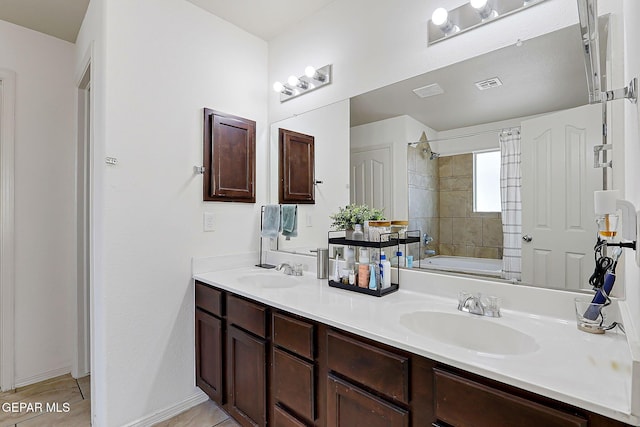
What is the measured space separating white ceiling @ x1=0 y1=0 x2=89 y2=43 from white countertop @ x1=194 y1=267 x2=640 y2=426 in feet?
7.19

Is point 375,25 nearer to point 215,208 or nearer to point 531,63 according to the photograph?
point 531,63

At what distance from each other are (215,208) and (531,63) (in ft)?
6.18

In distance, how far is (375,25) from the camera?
1.80 meters

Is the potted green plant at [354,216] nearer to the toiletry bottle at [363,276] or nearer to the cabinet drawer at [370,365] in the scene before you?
the toiletry bottle at [363,276]

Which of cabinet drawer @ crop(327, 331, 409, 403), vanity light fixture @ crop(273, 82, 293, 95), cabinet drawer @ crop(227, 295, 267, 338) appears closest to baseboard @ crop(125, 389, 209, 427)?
cabinet drawer @ crop(227, 295, 267, 338)

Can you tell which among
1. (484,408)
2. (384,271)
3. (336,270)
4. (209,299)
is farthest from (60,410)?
(484,408)

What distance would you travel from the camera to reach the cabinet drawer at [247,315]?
1532 mm

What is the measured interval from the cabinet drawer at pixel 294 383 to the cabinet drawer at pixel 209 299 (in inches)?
21.0

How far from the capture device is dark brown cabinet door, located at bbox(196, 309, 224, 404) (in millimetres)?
1832

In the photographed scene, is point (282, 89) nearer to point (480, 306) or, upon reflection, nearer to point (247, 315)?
point (247, 315)

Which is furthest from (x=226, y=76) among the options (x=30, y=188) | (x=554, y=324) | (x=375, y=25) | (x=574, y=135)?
(x=554, y=324)

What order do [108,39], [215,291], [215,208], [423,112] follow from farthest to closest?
[215,208], [215,291], [108,39], [423,112]

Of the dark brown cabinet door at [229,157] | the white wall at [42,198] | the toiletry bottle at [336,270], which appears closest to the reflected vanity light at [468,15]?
the toiletry bottle at [336,270]

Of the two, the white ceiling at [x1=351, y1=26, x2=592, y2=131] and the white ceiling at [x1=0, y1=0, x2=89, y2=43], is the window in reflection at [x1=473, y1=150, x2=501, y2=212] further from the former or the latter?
the white ceiling at [x1=0, y1=0, x2=89, y2=43]
